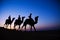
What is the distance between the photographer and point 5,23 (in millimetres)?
19062

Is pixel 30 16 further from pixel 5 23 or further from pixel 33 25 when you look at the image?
pixel 5 23

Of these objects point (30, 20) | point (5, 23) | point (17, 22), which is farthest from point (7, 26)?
point (30, 20)

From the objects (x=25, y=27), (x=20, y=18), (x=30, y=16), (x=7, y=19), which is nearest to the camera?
(x=30, y=16)

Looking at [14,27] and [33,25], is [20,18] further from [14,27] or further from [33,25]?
[33,25]

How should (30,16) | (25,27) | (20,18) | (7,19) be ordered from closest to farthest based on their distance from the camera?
(30,16)
(25,27)
(20,18)
(7,19)

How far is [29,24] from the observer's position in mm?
14797

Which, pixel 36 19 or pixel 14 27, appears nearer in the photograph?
pixel 36 19

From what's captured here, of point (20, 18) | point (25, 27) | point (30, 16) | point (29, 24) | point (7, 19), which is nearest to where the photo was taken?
point (30, 16)

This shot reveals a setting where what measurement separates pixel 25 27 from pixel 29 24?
44.9 inches

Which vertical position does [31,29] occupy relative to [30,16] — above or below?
below

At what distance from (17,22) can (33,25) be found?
163 inches

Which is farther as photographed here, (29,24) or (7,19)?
(7,19)

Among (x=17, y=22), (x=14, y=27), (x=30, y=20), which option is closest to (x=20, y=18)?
(x=17, y=22)

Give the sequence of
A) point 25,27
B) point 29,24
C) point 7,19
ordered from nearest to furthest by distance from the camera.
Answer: point 29,24, point 25,27, point 7,19
